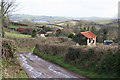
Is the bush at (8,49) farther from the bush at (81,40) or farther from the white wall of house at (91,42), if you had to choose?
the bush at (81,40)

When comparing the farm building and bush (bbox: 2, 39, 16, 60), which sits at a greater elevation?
bush (bbox: 2, 39, 16, 60)

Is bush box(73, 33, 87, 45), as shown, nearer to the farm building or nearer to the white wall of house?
the white wall of house

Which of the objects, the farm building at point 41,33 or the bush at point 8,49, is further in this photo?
the farm building at point 41,33

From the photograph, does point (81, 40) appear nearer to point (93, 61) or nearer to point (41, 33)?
point (93, 61)

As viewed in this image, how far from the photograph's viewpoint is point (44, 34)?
148ft

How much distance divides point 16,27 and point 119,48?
47049 millimetres

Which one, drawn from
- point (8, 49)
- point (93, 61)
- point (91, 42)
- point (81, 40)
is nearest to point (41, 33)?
point (81, 40)

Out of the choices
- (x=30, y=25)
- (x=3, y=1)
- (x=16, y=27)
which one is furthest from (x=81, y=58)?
(x=16, y=27)

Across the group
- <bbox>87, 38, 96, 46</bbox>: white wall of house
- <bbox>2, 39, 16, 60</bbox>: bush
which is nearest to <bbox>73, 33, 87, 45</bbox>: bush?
<bbox>87, 38, 96, 46</bbox>: white wall of house

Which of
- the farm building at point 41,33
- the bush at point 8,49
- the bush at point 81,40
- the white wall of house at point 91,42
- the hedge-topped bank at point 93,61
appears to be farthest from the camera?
the farm building at point 41,33

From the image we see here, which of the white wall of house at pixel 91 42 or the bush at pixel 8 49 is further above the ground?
the bush at pixel 8 49

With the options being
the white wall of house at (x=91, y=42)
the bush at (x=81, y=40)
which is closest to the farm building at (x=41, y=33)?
the bush at (x=81, y=40)

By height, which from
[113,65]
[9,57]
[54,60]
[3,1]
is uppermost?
[3,1]

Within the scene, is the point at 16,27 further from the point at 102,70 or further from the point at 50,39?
the point at 102,70
